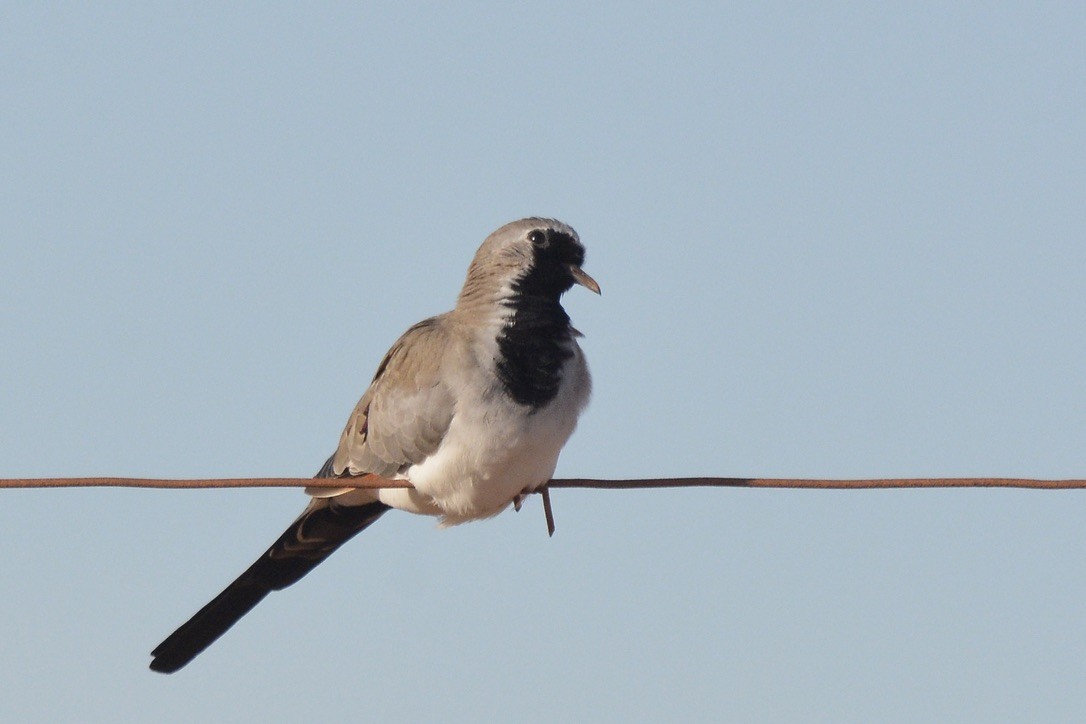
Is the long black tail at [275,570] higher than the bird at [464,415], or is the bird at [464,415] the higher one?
the bird at [464,415]

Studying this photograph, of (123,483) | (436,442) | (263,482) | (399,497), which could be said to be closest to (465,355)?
(436,442)

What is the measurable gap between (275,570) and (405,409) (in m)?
1.16

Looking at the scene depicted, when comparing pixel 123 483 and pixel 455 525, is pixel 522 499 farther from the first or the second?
pixel 123 483

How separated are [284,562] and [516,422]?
62.1 inches

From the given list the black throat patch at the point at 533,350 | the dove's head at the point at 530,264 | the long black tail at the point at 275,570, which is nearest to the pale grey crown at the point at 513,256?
the dove's head at the point at 530,264

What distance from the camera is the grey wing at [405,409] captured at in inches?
221

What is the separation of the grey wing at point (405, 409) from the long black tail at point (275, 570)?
207mm

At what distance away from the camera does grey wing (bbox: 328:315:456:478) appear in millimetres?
5625

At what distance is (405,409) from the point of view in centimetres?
575

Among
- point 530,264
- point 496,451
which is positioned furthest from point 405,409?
point 530,264

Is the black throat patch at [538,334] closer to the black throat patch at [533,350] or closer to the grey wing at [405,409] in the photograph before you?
the black throat patch at [533,350]

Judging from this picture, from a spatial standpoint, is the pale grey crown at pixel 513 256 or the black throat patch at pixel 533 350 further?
the pale grey crown at pixel 513 256

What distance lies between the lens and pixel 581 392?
5680 millimetres

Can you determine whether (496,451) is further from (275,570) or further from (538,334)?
(275,570)
